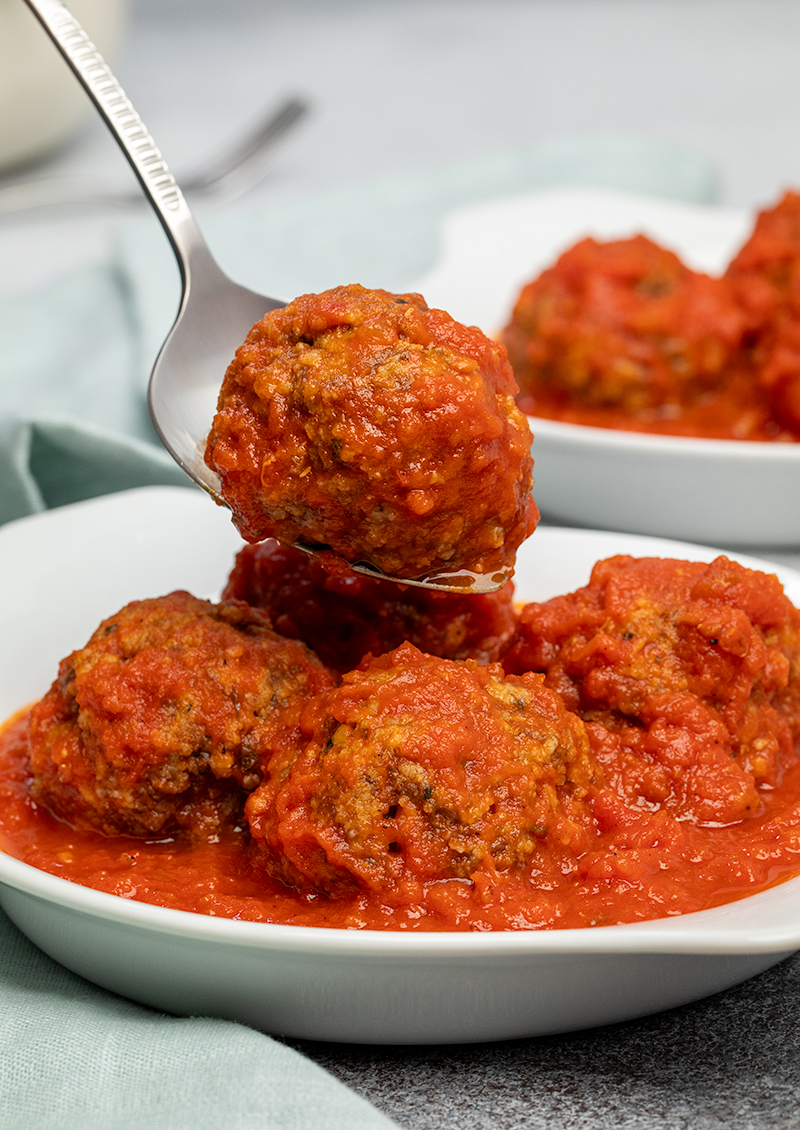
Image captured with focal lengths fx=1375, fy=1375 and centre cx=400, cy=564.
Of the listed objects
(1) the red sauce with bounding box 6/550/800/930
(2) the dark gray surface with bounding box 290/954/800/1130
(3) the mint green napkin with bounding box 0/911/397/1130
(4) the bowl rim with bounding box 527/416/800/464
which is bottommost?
(2) the dark gray surface with bounding box 290/954/800/1130

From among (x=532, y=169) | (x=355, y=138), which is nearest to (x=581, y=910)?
(x=532, y=169)

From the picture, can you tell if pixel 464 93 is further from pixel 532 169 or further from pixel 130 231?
pixel 130 231

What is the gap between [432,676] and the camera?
9.72 ft

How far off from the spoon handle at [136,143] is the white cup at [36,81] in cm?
316

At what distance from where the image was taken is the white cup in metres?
6.85

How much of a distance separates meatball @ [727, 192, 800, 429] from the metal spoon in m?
2.30

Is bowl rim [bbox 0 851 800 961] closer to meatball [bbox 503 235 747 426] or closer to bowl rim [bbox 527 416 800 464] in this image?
bowl rim [bbox 527 416 800 464]

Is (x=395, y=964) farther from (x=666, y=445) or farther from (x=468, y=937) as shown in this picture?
(x=666, y=445)

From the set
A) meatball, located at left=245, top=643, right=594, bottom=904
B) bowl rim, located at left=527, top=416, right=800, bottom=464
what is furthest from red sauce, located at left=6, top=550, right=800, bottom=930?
bowl rim, located at left=527, top=416, right=800, bottom=464

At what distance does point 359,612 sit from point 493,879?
36.4 inches

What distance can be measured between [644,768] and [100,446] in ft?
8.17

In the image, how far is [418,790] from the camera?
279 cm

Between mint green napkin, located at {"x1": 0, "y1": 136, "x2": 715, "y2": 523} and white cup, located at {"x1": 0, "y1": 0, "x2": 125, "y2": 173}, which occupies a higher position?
white cup, located at {"x1": 0, "y1": 0, "x2": 125, "y2": 173}

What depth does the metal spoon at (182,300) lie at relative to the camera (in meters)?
3.48
